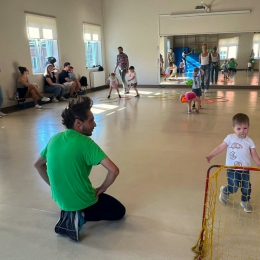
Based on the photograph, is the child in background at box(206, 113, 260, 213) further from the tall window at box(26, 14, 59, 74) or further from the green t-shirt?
the tall window at box(26, 14, 59, 74)

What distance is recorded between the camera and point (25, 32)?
8.23 meters

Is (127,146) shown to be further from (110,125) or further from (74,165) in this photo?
(74,165)

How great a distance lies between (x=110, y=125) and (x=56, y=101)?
12.4 ft

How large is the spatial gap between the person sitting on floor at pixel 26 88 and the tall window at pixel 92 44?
386 centimetres

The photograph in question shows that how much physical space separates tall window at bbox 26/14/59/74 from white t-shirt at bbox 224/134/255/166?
7581 mm

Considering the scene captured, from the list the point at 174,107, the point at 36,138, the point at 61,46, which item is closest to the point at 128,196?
the point at 36,138

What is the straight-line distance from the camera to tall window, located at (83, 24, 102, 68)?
37.1 ft

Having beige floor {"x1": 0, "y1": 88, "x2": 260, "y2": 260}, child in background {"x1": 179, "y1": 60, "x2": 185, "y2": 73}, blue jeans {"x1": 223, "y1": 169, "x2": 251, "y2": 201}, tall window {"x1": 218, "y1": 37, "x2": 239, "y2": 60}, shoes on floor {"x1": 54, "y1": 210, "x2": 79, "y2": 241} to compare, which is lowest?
beige floor {"x1": 0, "y1": 88, "x2": 260, "y2": 260}

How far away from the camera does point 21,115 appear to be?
717 cm

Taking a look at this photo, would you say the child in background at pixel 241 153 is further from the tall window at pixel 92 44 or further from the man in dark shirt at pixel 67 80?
the tall window at pixel 92 44

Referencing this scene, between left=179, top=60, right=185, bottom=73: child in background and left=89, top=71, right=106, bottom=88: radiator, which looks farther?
left=179, top=60, right=185, bottom=73: child in background

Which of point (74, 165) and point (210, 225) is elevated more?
point (74, 165)

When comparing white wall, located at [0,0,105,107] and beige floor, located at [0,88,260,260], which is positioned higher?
white wall, located at [0,0,105,107]

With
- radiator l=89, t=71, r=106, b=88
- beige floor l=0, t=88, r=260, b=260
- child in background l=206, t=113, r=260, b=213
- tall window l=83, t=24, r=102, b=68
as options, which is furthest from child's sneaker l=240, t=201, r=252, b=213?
tall window l=83, t=24, r=102, b=68
